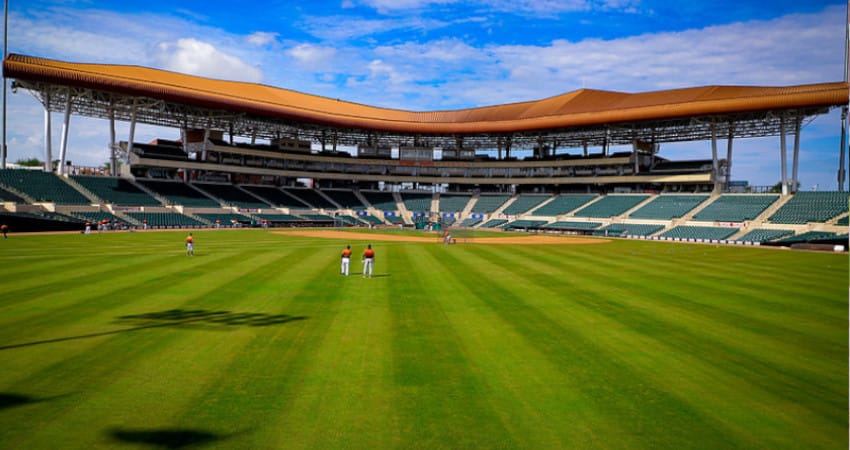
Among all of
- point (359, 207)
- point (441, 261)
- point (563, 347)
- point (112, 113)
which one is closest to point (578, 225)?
point (359, 207)

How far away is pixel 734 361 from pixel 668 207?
6117 cm

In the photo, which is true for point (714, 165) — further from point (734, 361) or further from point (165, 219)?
point (165, 219)

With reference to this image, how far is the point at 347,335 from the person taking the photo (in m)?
12.4

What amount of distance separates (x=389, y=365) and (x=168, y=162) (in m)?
73.9


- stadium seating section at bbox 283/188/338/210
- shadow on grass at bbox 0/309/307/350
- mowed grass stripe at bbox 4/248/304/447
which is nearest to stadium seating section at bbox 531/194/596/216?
stadium seating section at bbox 283/188/338/210

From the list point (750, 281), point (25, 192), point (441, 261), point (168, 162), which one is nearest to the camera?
point (750, 281)

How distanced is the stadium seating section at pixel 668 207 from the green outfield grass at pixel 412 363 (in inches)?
1788

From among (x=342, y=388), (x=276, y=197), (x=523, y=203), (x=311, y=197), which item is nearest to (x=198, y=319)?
(x=342, y=388)

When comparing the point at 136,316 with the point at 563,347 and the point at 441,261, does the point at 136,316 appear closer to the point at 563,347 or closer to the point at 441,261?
the point at 563,347

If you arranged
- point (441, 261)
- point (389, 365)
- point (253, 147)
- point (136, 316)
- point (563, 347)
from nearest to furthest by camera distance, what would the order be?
point (389, 365) → point (563, 347) → point (136, 316) → point (441, 261) → point (253, 147)

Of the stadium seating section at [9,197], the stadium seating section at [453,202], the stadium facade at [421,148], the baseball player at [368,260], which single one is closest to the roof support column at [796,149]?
the stadium facade at [421,148]

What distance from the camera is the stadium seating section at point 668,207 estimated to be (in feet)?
206

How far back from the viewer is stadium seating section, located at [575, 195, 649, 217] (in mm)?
Answer: 69000

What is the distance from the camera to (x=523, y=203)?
8306cm
